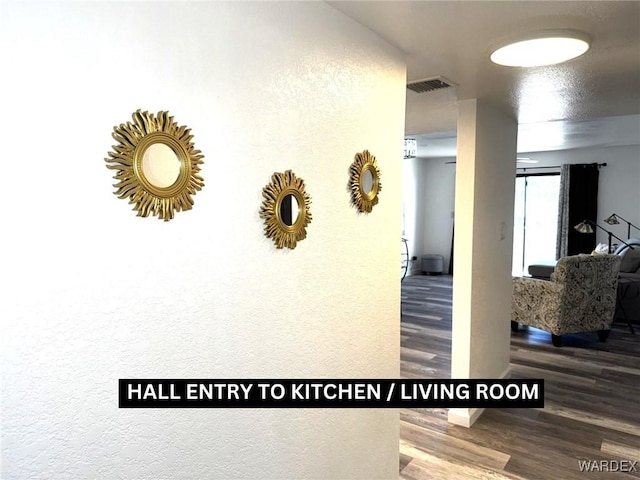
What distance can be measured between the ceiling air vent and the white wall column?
42 cm

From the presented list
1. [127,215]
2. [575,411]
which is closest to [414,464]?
[575,411]

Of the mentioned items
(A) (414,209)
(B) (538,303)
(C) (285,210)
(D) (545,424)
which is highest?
(A) (414,209)

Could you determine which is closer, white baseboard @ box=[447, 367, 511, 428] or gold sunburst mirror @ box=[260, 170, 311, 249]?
gold sunburst mirror @ box=[260, 170, 311, 249]

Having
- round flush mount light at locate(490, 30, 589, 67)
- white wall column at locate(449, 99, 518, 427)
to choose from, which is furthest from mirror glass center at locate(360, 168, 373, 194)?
white wall column at locate(449, 99, 518, 427)

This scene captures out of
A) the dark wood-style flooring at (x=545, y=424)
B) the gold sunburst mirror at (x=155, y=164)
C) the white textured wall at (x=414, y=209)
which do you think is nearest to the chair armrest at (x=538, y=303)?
the dark wood-style flooring at (x=545, y=424)

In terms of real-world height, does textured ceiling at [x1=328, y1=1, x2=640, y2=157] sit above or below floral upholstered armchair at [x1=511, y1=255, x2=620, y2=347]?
above

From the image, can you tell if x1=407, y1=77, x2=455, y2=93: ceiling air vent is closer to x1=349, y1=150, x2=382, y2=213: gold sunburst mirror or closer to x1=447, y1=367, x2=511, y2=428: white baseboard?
x1=349, y1=150, x2=382, y2=213: gold sunburst mirror

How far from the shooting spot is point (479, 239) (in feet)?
9.95

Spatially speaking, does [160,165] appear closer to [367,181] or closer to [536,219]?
[367,181]

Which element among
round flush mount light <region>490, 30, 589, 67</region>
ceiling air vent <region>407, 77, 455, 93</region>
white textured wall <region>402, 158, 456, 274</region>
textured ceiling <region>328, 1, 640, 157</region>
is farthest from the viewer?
white textured wall <region>402, 158, 456, 274</region>

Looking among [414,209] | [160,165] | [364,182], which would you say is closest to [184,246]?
[160,165]

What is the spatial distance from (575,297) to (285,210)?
4.06m

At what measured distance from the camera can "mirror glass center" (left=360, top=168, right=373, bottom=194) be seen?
5.81ft

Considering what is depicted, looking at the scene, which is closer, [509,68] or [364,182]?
[364,182]
